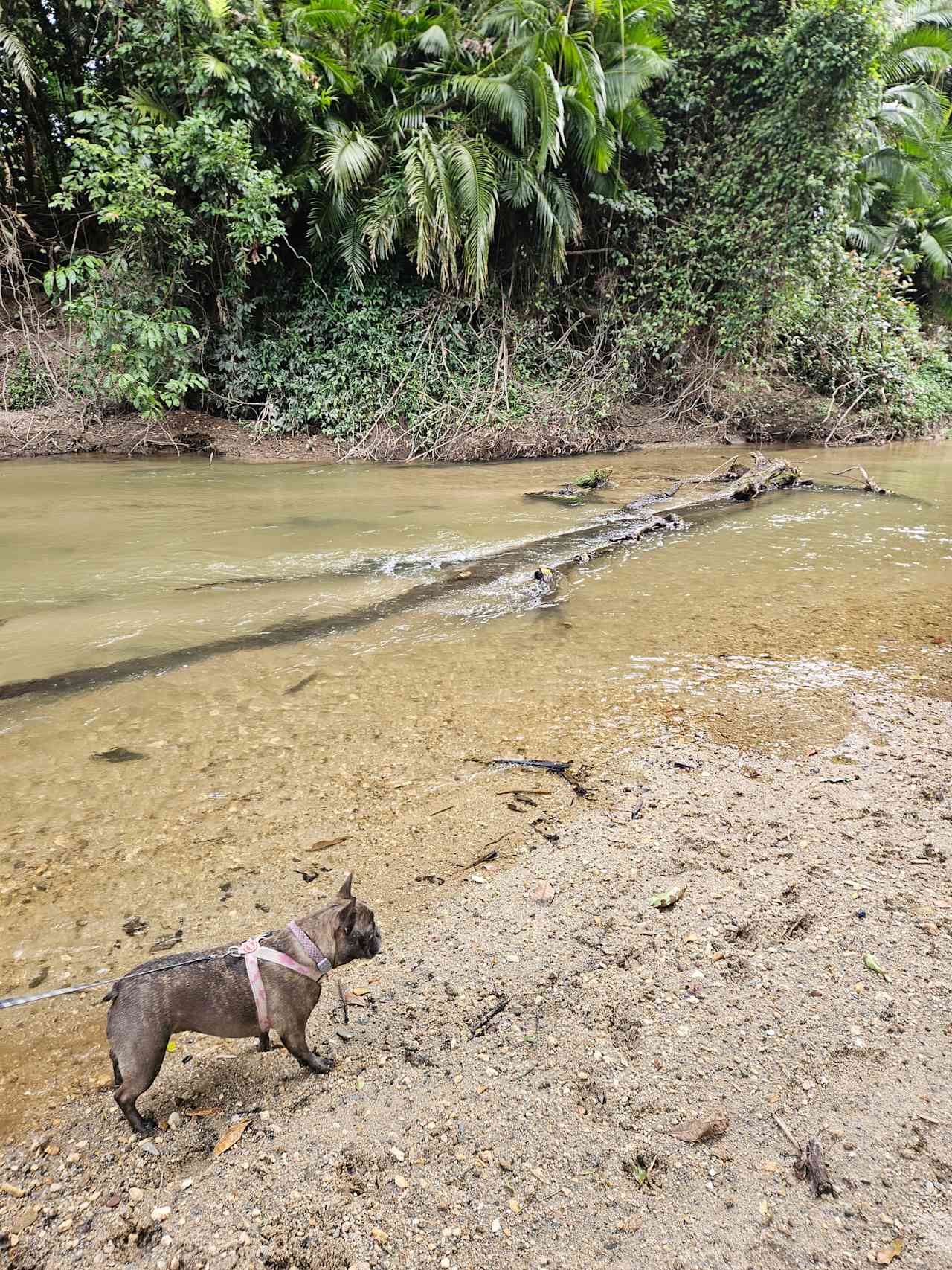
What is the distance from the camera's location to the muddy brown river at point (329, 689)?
7.91ft

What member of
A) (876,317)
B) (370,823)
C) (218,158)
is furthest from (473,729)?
(876,317)

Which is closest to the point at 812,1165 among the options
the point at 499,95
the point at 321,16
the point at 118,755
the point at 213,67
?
the point at 118,755

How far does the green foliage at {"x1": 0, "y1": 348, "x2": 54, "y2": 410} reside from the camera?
13203 mm

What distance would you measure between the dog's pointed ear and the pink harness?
3.1 inches

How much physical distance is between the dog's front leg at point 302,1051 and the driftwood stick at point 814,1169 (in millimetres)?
1057

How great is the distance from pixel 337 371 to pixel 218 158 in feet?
11.8

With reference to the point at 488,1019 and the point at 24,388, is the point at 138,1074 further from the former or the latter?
the point at 24,388

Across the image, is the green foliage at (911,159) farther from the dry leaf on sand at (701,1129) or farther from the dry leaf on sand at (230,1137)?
the dry leaf on sand at (230,1137)

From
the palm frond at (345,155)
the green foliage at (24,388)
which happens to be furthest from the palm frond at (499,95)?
the green foliage at (24,388)

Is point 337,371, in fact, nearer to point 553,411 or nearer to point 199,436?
point 199,436

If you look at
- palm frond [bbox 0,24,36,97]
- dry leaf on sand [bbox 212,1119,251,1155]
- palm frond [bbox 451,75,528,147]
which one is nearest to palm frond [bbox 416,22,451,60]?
palm frond [bbox 451,75,528,147]

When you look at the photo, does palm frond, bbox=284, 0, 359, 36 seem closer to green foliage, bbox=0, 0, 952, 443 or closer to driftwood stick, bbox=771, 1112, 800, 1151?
green foliage, bbox=0, 0, 952, 443

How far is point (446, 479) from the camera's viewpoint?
34.8ft

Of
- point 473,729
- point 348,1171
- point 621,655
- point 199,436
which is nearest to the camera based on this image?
point 348,1171
